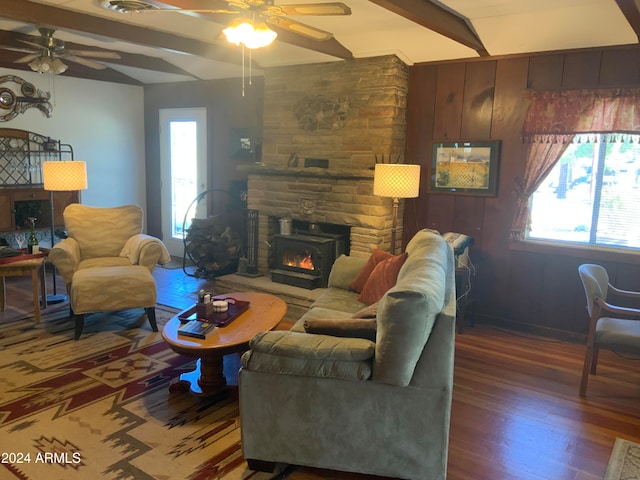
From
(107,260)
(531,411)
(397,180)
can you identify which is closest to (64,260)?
(107,260)

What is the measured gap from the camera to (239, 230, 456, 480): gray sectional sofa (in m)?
2.19

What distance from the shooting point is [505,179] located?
14.6ft

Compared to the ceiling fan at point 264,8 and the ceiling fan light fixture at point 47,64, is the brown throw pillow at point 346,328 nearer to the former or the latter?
the ceiling fan at point 264,8

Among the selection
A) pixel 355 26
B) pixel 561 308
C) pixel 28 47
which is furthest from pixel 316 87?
pixel 561 308

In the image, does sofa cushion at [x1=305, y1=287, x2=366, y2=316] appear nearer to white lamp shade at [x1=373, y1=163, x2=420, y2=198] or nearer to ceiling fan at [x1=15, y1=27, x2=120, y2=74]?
white lamp shade at [x1=373, y1=163, x2=420, y2=198]

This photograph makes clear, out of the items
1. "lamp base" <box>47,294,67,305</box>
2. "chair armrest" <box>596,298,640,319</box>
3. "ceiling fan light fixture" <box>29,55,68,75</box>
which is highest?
"ceiling fan light fixture" <box>29,55,68,75</box>

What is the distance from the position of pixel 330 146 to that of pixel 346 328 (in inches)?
117

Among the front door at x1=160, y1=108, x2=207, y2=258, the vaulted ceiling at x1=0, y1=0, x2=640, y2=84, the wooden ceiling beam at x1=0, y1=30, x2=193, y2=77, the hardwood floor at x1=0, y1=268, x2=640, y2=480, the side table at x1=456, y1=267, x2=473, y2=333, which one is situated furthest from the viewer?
the front door at x1=160, y1=108, x2=207, y2=258

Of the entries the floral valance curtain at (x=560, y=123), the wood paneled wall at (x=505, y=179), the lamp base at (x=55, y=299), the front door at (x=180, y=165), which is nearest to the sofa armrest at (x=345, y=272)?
the wood paneled wall at (x=505, y=179)

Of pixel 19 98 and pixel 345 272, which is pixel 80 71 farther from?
pixel 345 272

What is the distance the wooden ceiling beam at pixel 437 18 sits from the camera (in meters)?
3.15

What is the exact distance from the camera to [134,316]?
4605 mm

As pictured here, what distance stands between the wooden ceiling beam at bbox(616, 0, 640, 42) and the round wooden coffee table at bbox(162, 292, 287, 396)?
2757 mm

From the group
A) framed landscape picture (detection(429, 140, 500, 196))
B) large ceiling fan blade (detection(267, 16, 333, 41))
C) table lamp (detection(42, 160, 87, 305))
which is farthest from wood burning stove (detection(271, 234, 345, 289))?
large ceiling fan blade (detection(267, 16, 333, 41))
